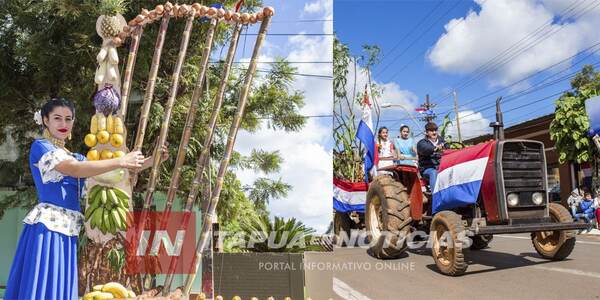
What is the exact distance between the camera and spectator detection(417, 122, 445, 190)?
4848mm

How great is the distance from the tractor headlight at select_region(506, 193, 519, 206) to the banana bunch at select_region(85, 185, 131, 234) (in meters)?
3.01

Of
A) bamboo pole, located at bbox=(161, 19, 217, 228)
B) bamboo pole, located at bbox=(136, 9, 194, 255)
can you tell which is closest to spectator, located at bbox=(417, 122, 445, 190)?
bamboo pole, located at bbox=(161, 19, 217, 228)

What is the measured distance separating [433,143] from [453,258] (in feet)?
4.51

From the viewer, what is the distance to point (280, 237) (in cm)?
487

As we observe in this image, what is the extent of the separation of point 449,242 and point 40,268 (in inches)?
117

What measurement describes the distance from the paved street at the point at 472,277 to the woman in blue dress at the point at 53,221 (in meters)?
2.09

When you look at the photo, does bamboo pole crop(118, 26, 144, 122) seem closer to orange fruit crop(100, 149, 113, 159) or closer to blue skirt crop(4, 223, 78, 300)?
orange fruit crop(100, 149, 113, 159)

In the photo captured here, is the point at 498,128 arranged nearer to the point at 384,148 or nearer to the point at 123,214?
the point at 384,148

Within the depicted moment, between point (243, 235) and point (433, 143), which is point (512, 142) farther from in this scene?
point (243, 235)

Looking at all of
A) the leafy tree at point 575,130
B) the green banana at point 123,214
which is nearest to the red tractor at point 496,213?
the green banana at point 123,214

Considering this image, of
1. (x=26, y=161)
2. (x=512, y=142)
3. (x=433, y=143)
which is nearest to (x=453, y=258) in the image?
(x=512, y=142)

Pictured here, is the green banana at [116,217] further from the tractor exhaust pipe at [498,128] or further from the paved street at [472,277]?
the tractor exhaust pipe at [498,128]

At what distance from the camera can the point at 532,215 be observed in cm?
418

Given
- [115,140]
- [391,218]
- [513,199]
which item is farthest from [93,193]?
[513,199]
